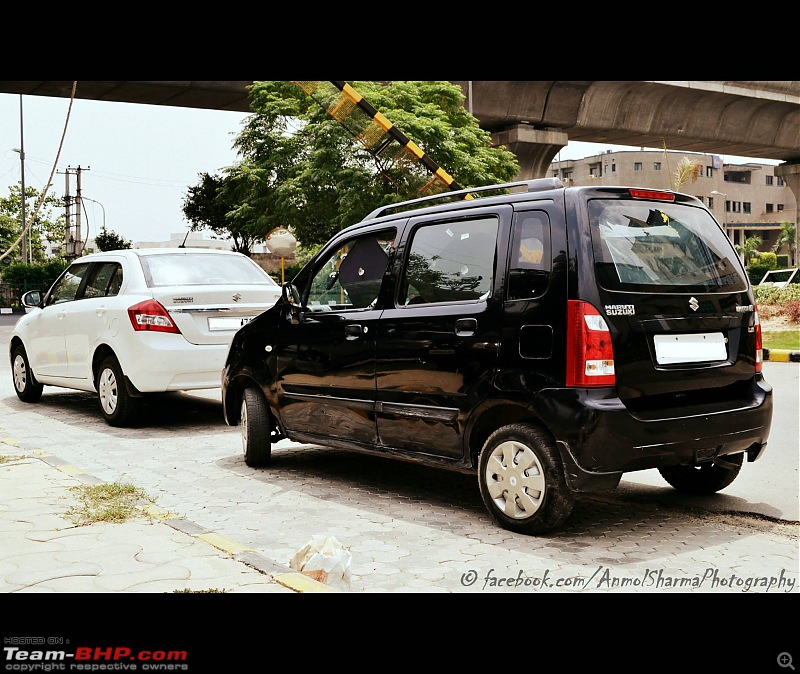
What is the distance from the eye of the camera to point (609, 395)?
4809mm

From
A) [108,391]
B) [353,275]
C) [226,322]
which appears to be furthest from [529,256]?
[108,391]

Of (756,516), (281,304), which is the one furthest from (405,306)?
(756,516)

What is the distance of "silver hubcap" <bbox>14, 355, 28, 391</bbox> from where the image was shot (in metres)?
11.3

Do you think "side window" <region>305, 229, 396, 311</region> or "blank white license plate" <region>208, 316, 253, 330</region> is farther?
"blank white license plate" <region>208, 316, 253, 330</region>

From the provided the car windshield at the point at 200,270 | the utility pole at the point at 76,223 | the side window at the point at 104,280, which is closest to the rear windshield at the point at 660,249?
the car windshield at the point at 200,270

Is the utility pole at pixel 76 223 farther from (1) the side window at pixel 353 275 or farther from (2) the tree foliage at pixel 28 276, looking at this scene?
(1) the side window at pixel 353 275

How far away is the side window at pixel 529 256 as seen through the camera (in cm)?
505

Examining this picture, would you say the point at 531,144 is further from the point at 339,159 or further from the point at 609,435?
the point at 609,435

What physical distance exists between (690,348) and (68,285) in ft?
24.3

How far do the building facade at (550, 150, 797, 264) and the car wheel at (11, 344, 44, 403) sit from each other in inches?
3438

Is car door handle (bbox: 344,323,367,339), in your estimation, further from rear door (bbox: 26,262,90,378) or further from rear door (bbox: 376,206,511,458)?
rear door (bbox: 26,262,90,378)

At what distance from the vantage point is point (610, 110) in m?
31.6
